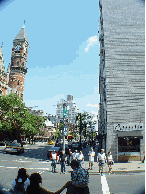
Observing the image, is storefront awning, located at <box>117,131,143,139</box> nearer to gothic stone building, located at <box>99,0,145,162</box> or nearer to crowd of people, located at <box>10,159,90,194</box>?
gothic stone building, located at <box>99,0,145,162</box>

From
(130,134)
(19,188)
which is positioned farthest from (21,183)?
(130,134)

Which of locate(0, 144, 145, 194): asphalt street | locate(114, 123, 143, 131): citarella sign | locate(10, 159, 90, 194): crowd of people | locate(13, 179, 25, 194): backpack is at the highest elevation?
locate(114, 123, 143, 131): citarella sign

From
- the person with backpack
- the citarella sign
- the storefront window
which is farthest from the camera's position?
the storefront window

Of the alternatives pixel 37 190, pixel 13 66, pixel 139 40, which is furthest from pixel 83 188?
pixel 13 66

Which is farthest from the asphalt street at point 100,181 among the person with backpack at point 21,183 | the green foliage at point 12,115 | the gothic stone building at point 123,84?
the green foliage at point 12,115

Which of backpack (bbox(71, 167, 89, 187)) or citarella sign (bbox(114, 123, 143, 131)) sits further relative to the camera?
citarella sign (bbox(114, 123, 143, 131))

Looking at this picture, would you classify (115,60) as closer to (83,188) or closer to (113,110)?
(113,110)

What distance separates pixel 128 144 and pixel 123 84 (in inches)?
264

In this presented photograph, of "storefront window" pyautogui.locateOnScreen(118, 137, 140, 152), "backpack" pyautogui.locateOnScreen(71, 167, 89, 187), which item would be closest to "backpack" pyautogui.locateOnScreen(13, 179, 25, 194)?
"backpack" pyautogui.locateOnScreen(71, 167, 89, 187)

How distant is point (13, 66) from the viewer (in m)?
61.6

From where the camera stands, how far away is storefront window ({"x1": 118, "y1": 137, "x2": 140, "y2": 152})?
20.3 meters

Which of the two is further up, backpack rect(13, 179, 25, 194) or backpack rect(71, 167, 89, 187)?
backpack rect(71, 167, 89, 187)

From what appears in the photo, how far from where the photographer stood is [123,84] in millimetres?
19359

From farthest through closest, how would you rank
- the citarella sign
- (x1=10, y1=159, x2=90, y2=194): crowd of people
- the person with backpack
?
the citarella sign → the person with backpack → (x1=10, y1=159, x2=90, y2=194): crowd of people
